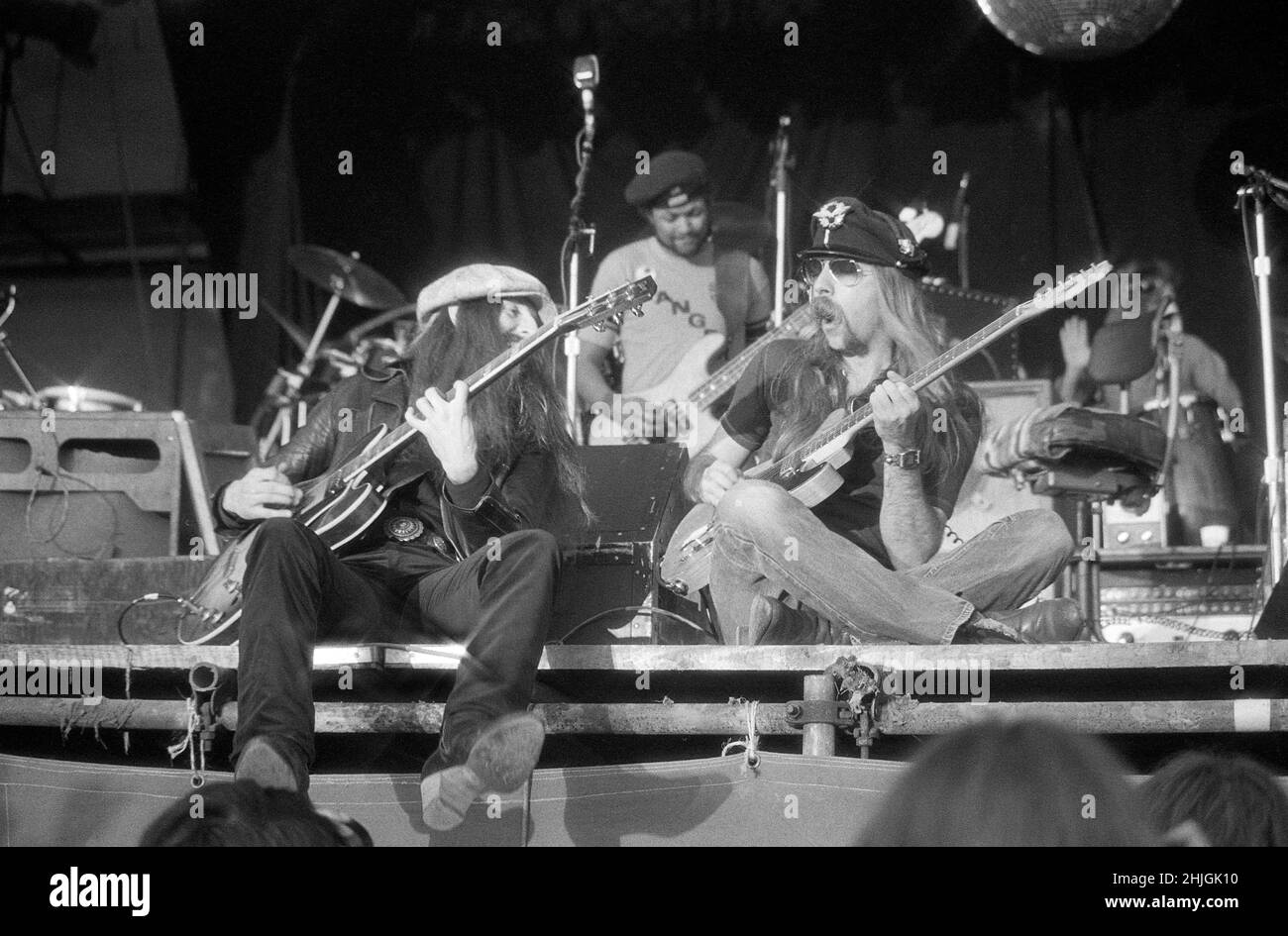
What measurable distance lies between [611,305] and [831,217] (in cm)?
75

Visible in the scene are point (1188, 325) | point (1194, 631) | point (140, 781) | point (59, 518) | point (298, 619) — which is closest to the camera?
point (298, 619)

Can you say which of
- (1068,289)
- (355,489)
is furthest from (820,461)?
(355,489)

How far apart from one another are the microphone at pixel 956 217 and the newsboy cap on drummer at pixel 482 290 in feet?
10.4

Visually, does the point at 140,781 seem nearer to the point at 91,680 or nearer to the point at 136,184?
the point at 91,680

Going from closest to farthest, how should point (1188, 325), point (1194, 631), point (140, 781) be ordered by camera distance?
point (140, 781) < point (1194, 631) < point (1188, 325)

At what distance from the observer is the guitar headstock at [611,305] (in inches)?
164

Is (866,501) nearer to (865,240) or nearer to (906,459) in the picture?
(906,459)

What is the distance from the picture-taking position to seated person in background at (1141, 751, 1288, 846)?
2129mm

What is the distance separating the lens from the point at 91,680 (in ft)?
13.5

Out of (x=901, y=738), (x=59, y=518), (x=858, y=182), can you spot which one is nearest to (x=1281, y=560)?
(x=901, y=738)

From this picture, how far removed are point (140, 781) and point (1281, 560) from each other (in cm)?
335

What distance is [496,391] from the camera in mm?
4258

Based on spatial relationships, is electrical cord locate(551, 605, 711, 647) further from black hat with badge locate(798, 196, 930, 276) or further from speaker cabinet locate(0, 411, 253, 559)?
speaker cabinet locate(0, 411, 253, 559)

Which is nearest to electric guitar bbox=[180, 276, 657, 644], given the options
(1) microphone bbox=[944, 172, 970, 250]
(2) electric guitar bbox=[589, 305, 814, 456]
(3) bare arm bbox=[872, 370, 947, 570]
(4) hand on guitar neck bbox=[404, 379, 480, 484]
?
(4) hand on guitar neck bbox=[404, 379, 480, 484]
